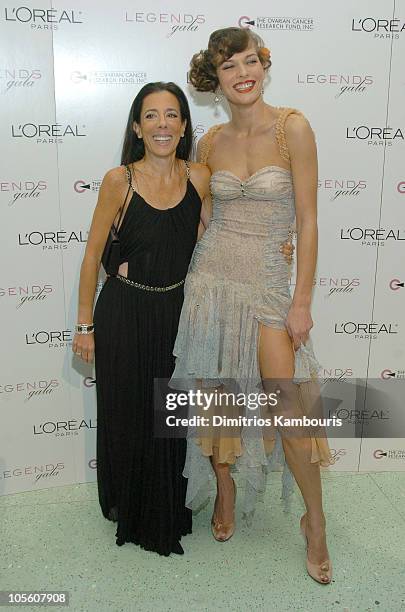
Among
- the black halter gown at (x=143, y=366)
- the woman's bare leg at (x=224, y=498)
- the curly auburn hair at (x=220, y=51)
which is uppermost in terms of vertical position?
the curly auburn hair at (x=220, y=51)

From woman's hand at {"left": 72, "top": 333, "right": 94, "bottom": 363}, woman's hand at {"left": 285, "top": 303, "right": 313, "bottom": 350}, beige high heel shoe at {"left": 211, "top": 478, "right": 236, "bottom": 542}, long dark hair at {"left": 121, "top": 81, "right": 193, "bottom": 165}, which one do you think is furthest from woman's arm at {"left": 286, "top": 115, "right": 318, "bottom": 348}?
beige high heel shoe at {"left": 211, "top": 478, "right": 236, "bottom": 542}

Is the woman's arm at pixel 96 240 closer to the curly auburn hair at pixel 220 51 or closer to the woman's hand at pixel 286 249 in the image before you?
the curly auburn hair at pixel 220 51

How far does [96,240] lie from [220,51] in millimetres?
797

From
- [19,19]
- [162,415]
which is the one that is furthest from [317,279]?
[19,19]

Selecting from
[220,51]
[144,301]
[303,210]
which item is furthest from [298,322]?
[220,51]

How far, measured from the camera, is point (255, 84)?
2035 mm

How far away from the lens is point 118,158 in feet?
8.56

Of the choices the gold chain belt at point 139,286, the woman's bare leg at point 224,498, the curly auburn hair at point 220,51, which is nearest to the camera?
the curly auburn hair at point 220,51

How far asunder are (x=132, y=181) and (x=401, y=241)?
4.48 ft

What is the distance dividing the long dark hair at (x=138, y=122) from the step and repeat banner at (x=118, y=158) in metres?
0.40

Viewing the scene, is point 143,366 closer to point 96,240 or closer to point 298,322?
point 96,240

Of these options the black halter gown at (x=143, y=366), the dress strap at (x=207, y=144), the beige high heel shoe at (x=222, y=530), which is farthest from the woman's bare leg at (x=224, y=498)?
the dress strap at (x=207, y=144)

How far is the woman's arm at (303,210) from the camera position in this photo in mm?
2018

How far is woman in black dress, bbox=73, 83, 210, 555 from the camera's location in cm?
213
